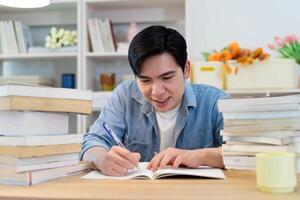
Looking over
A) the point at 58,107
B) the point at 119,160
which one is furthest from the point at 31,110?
the point at 119,160

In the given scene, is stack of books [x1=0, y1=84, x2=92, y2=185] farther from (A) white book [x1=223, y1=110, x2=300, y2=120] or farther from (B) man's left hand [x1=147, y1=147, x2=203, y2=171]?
(A) white book [x1=223, y1=110, x2=300, y2=120]

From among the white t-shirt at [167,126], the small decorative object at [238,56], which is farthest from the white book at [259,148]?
the small decorative object at [238,56]

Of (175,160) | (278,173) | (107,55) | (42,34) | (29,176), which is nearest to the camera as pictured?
(278,173)

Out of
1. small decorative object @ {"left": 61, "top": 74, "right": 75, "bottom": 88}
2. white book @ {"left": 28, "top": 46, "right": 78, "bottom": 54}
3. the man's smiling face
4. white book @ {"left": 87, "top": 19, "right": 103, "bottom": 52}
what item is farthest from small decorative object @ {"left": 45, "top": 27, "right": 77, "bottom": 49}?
the man's smiling face

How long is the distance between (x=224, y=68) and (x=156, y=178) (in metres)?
1.73

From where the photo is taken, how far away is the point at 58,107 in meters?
1.02

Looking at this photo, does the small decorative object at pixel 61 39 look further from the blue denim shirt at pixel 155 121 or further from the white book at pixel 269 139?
the white book at pixel 269 139

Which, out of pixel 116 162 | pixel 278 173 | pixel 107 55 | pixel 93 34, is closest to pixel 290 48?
pixel 107 55

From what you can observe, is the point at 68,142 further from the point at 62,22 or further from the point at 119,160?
the point at 62,22

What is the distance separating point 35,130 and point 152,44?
2.10 feet

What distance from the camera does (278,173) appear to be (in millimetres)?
830

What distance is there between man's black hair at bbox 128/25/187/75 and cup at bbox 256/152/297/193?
2.44ft

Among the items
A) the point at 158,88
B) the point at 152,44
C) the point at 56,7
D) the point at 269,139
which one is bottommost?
the point at 269,139

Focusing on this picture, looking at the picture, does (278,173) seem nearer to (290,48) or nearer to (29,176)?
(29,176)
